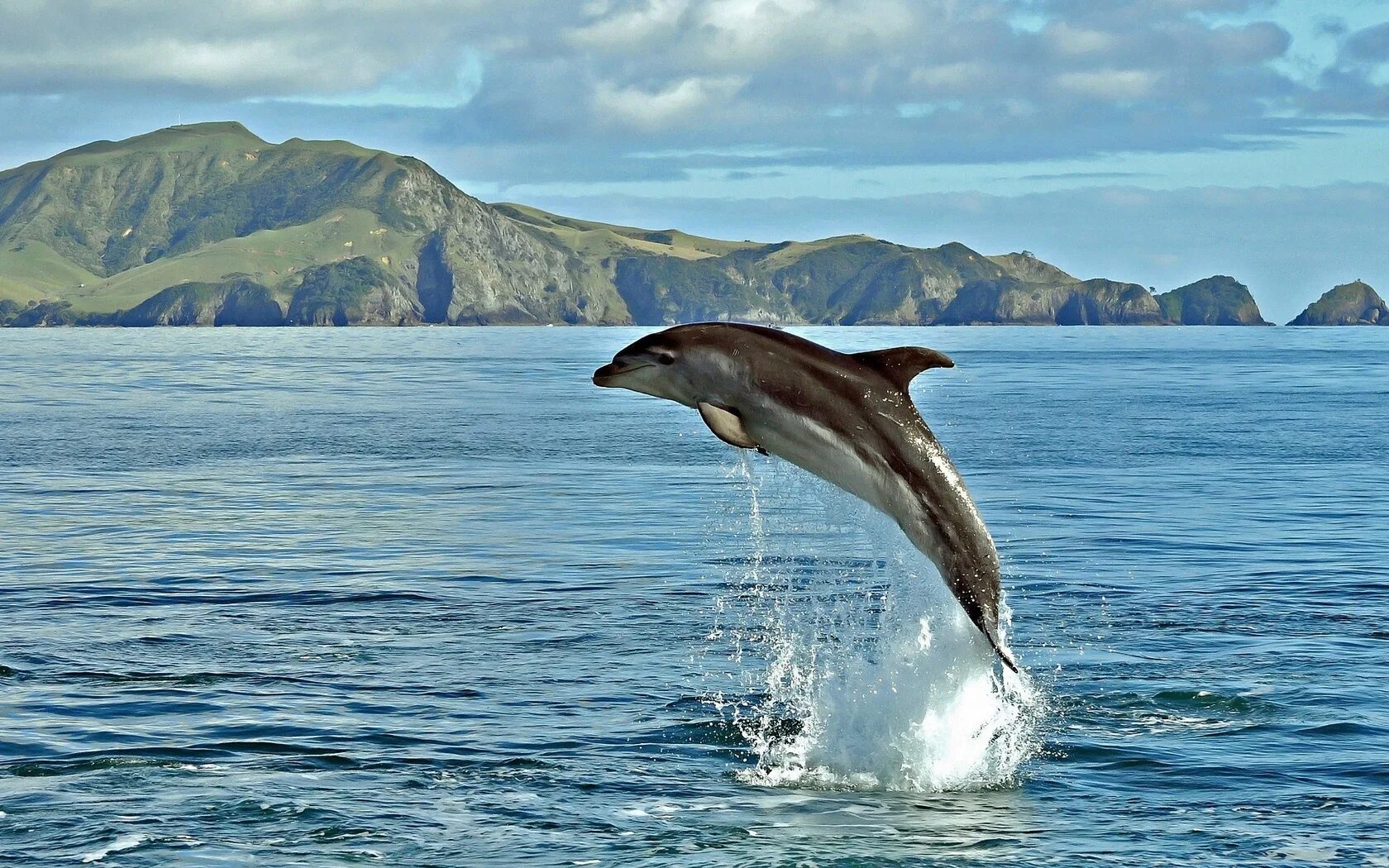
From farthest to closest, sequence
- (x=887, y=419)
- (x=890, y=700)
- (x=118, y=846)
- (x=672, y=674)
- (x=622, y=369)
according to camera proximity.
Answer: (x=672, y=674), (x=890, y=700), (x=887, y=419), (x=118, y=846), (x=622, y=369)

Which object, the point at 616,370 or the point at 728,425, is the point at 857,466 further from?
the point at 616,370

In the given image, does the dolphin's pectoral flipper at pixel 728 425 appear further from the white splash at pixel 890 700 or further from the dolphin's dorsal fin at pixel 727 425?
the white splash at pixel 890 700

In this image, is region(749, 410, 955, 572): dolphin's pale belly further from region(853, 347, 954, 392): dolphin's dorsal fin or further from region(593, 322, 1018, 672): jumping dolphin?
region(853, 347, 954, 392): dolphin's dorsal fin

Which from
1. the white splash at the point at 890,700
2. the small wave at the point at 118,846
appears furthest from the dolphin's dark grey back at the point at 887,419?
the small wave at the point at 118,846

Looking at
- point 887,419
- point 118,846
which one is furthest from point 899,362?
point 118,846

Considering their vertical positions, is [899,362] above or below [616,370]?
above

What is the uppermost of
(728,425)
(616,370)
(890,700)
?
(616,370)

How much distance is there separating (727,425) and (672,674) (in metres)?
7.28

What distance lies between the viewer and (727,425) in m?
13.2

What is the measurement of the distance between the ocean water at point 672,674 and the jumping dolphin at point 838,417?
6.53 ft

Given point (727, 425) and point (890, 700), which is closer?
point (727, 425)

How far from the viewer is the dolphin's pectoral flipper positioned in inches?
515

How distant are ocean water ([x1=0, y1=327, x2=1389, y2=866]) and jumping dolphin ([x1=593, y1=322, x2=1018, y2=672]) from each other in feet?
6.53

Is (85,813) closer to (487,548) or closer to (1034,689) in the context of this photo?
(1034,689)
